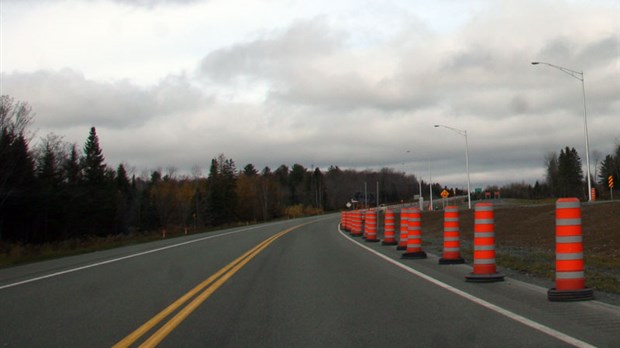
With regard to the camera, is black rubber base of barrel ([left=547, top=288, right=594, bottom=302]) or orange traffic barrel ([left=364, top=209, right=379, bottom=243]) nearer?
black rubber base of barrel ([left=547, top=288, right=594, bottom=302])

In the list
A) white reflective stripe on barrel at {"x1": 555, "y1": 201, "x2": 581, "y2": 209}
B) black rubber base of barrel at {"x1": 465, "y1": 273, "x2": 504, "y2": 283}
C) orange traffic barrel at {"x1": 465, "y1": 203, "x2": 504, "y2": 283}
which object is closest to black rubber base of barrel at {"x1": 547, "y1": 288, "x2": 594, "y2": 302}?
white reflective stripe on barrel at {"x1": 555, "y1": 201, "x2": 581, "y2": 209}

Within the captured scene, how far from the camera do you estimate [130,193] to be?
12425cm

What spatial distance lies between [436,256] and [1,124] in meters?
45.6

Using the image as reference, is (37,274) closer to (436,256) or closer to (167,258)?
(167,258)

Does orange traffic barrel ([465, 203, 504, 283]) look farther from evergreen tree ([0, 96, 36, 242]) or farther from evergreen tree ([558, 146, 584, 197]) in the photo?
evergreen tree ([558, 146, 584, 197])

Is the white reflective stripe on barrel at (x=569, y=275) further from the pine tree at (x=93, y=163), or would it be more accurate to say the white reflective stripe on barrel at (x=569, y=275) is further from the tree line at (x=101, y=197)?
the pine tree at (x=93, y=163)

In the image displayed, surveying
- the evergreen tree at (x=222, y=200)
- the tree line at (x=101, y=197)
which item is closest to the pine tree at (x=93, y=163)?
the tree line at (x=101, y=197)

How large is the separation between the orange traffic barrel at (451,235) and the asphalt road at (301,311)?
559 millimetres

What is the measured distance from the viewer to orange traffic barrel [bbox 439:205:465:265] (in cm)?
1319

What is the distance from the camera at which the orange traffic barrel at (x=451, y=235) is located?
13188 mm

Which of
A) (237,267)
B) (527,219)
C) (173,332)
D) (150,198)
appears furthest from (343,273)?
(150,198)

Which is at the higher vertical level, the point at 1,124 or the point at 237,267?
the point at 1,124

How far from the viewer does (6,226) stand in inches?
2388

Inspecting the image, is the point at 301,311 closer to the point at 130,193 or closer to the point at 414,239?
the point at 414,239
